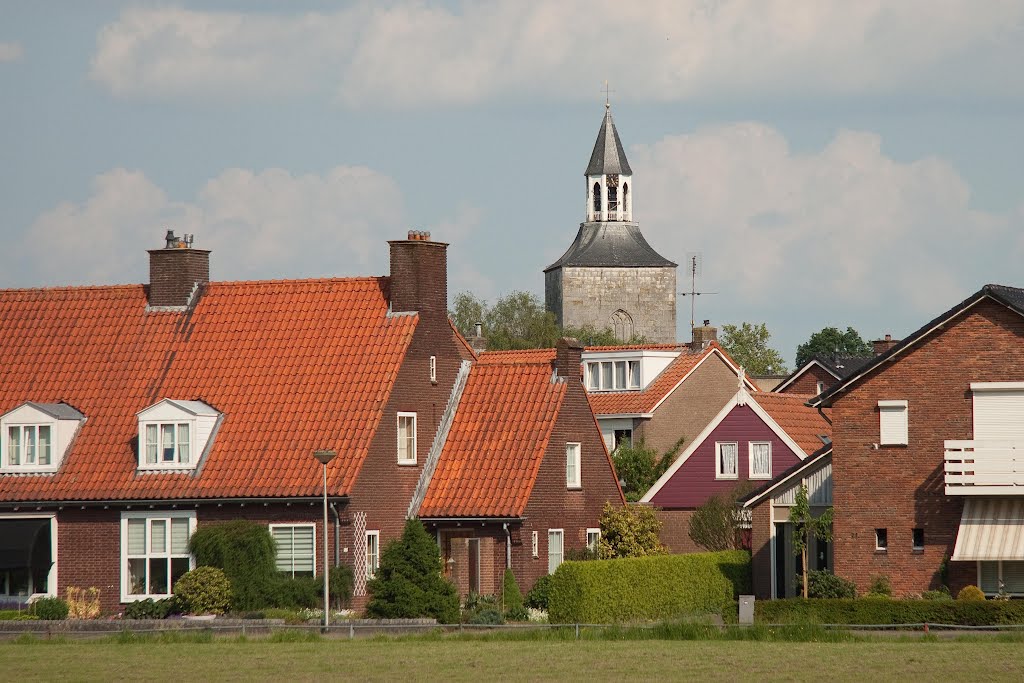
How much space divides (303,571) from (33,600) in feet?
23.4

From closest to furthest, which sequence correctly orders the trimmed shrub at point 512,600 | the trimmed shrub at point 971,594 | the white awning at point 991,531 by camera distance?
the trimmed shrub at point 971,594
the white awning at point 991,531
the trimmed shrub at point 512,600

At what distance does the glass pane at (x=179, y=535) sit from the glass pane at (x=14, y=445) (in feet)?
15.9

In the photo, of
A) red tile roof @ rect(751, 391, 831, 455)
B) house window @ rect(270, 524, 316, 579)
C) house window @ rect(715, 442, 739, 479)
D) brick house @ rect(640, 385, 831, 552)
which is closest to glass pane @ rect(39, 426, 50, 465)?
house window @ rect(270, 524, 316, 579)

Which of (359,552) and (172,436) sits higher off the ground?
(172,436)

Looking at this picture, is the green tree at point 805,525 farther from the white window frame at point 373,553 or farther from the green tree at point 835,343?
the green tree at point 835,343

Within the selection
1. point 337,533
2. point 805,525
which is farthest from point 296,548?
point 805,525

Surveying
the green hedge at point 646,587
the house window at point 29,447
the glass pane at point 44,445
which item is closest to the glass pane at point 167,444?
the house window at point 29,447

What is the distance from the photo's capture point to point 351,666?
31.2 metres

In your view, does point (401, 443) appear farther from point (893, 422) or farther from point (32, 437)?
point (893, 422)

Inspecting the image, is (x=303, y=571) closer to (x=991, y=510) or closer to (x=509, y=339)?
(x=991, y=510)

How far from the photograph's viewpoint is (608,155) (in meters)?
157

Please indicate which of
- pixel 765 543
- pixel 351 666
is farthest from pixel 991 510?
pixel 351 666

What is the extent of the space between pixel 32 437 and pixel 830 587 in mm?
20611

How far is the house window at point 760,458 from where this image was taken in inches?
2356
